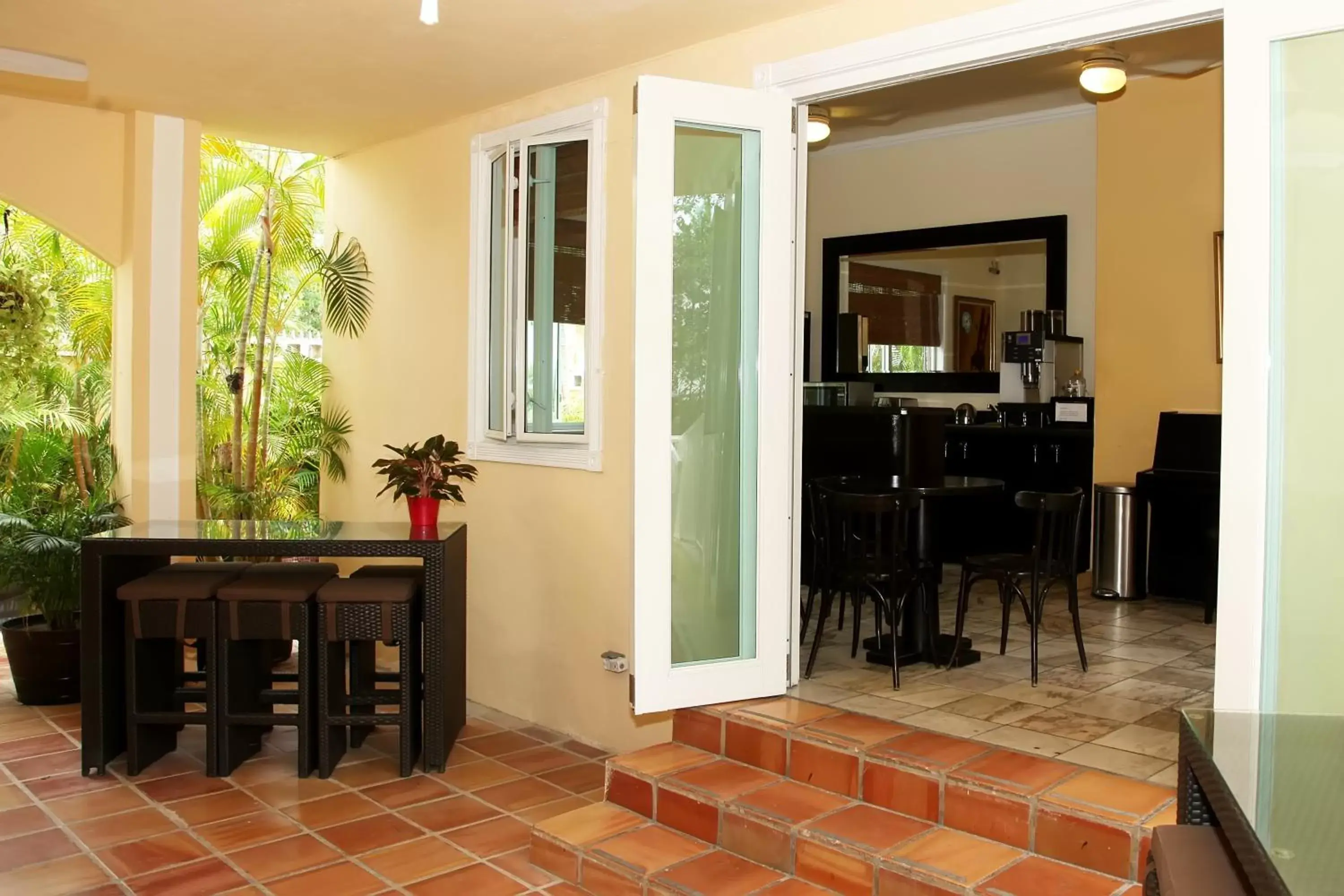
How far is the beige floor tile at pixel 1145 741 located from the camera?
3.61m

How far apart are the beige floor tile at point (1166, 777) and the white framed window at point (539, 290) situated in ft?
8.25

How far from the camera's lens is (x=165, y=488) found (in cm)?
591

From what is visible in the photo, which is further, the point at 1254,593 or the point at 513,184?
the point at 513,184

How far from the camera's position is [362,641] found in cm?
452

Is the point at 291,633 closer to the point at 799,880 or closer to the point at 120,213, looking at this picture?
the point at 799,880

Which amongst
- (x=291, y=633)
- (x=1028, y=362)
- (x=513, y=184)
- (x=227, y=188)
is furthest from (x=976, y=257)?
(x=291, y=633)

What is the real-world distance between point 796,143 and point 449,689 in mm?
2595

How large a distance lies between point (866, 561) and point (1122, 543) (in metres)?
2.62

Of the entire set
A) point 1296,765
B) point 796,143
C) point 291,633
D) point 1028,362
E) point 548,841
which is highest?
point 796,143

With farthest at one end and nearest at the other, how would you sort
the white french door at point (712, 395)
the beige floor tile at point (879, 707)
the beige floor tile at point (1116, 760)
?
the beige floor tile at point (879, 707), the white french door at point (712, 395), the beige floor tile at point (1116, 760)

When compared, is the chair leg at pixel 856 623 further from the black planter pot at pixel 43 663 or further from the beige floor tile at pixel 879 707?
the black planter pot at pixel 43 663

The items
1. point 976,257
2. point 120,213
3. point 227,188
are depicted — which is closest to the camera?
point 120,213

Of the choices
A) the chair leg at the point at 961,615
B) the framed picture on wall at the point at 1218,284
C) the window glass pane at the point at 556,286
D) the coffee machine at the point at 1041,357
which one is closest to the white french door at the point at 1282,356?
the chair leg at the point at 961,615

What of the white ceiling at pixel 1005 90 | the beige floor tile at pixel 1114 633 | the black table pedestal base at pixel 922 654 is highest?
the white ceiling at pixel 1005 90
